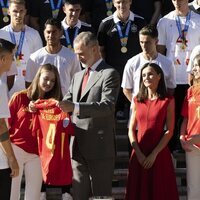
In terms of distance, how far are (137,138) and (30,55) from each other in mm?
2042

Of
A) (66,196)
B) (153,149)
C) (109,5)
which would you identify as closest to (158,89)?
(153,149)

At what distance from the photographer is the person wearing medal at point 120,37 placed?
9.45m

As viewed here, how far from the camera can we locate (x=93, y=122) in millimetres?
7148

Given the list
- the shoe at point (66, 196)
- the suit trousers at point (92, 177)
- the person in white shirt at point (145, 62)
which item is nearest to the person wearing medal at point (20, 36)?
the person in white shirt at point (145, 62)

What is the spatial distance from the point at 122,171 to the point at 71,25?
2.11 m

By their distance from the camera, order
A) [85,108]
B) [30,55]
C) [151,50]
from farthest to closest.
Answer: [30,55], [151,50], [85,108]

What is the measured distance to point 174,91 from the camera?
8.88 metres

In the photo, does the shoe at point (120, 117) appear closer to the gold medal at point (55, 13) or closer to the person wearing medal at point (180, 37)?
the person wearing medal at point (180, 37)

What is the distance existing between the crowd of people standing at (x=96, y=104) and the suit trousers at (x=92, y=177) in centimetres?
1

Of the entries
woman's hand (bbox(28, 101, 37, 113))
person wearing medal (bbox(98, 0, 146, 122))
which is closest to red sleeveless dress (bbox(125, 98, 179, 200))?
woman's hand (bbox(28, 101, 37, 113))

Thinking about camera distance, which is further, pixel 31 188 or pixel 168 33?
pixel 168 33

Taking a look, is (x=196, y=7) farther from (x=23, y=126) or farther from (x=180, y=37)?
(x=23, y=126)

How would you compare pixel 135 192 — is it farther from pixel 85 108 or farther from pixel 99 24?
pixel 99 24

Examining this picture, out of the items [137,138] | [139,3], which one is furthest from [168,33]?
[137,138]
